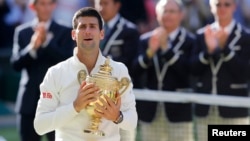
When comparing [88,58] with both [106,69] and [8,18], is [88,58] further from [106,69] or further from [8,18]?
[8,18]

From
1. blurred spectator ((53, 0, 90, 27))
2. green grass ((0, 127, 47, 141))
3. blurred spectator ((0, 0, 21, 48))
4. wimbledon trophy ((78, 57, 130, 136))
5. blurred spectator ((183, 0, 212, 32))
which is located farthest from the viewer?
blurred spectator ((0, 0, 21, 48))

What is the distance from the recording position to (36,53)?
27.6 feet

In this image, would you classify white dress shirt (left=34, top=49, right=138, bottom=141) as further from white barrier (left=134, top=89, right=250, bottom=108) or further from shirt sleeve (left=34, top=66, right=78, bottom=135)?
white barrier (left=134, top=89, right=250, bottom=108)

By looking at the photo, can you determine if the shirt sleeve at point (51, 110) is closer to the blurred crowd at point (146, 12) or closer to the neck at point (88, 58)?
the neck at point (88, 58)

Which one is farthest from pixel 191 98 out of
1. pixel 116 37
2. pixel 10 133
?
pixel 10 133

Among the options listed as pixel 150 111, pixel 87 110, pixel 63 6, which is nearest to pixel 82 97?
pixel 87 110

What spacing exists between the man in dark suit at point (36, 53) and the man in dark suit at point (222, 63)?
4.18ft

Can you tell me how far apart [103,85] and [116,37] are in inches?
138

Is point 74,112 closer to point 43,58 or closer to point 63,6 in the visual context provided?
point 43,58

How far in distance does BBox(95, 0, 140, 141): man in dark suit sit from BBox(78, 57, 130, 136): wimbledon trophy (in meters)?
3.22

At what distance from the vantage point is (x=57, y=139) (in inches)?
213

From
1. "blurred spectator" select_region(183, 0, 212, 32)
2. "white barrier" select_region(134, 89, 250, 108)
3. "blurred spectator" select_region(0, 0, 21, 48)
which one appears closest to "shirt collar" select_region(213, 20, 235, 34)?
"white barrier" select_region(134, 89, 250, 108)

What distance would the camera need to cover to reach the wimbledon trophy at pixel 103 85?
516 centimetres

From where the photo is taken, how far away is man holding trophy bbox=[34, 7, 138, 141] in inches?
203
